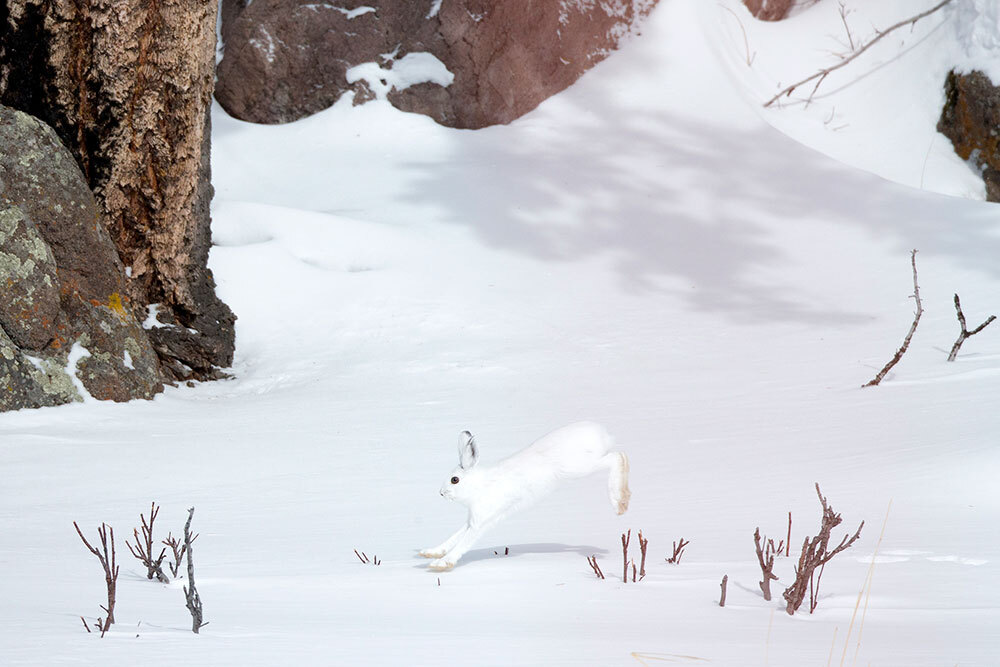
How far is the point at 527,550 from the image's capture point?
3.33 metres

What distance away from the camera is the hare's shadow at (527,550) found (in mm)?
3199

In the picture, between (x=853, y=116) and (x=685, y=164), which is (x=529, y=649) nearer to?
(x=685, y=164)

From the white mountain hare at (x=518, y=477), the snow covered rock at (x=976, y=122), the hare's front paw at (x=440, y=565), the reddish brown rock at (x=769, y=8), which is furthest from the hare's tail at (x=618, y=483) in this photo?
the reddish brown rock at (x=769, y=8)

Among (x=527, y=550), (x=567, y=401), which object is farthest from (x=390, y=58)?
(x=527, y=550)

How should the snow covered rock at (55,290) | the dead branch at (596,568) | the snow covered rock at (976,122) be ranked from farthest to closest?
the snow covered rock at (976,122) < the snow covered rock at (55,290) < the dead branch at (596,568)

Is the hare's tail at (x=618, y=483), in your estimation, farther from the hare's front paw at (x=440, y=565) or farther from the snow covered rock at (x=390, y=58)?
the snow covered rock at (x=390, y=58)

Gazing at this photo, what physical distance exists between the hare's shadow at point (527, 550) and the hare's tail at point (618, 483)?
314mm

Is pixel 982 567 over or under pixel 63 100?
under

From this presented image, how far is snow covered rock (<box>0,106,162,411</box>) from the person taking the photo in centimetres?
701

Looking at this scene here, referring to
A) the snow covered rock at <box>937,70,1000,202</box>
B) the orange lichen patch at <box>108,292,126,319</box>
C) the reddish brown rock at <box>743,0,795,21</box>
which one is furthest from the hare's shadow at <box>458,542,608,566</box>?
the reddish brown rock at <box>743,0,795,21</box>

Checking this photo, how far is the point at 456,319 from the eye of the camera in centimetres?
1014

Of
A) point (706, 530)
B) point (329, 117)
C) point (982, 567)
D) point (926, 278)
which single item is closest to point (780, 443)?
point (706, 530)

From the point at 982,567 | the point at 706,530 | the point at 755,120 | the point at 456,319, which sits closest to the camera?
the point at 982,567

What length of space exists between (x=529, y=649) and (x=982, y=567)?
4.51 ft
